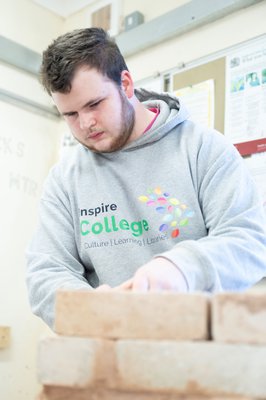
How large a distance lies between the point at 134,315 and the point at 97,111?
0.69 m

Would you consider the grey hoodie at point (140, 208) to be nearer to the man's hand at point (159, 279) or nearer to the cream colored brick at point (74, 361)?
the man's hand at point (159, 279)

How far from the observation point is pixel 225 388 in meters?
0.56

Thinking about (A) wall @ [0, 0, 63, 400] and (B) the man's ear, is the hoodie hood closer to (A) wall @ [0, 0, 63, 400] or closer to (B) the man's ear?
(B) the man's ear

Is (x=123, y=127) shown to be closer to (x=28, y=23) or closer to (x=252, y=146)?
(x=252, y=146)

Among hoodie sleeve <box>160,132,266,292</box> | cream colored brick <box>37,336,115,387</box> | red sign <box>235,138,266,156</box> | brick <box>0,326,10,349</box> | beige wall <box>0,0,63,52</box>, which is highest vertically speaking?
beige wall <box>0,0,63,52</box>

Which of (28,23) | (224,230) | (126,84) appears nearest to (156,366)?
(224,230)

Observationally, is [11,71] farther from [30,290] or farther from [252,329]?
[252,329]

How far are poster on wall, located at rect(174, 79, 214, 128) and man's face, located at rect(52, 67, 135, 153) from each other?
711 mm

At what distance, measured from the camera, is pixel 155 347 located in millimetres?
597

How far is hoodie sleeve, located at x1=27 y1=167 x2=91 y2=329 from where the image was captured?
3.48 ft

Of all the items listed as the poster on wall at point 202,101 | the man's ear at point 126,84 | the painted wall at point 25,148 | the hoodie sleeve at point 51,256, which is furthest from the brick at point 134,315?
the painted wall at point 25,148

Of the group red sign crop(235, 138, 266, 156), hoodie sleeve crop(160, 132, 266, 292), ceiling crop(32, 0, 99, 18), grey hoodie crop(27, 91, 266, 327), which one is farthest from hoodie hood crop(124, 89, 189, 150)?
ceiling crop(32, 0, 99, 18)

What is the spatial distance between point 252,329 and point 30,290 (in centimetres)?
64

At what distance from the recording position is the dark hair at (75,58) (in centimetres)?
117
